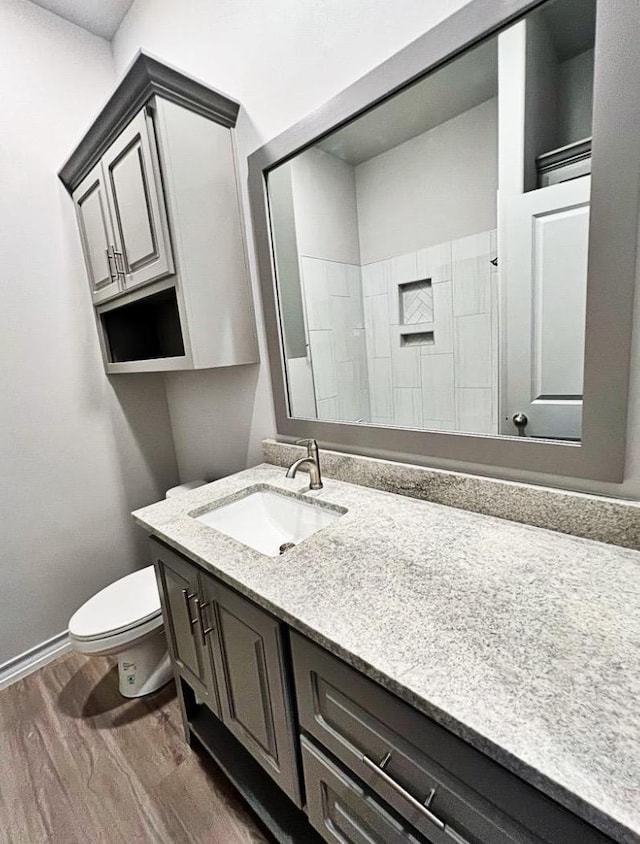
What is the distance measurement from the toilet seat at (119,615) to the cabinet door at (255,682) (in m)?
0.57

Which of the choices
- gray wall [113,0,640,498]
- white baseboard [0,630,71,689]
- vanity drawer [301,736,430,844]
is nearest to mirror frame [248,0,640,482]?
gray wall [113,0,640,498]

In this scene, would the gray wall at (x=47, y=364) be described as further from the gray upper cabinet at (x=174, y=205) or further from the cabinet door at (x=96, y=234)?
the gray upper cabinet at (x=174, y=205)

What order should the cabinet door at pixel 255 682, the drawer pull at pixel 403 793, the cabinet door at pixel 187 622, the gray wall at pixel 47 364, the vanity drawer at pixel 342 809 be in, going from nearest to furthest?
the drawer pull at pixel 403 793
the vanity drawer at pixel 342 809
the cabinet door at pixel 255 682
the cabinet door at pixel 187 622
the gray wall at pixel 47 364

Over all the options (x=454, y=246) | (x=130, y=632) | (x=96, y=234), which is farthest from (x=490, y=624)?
(x=96, y=234)

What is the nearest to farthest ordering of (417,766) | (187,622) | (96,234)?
(417,766) < (187,622) < (96,234)

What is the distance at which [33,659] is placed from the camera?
1.76m

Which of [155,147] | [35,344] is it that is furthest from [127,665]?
[155,147]

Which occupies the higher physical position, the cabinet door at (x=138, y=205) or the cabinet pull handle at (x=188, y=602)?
the cabinet door at (x=138, y=205)

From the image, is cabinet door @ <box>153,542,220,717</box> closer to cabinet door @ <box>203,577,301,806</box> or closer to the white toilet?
cabinet door @ <box>203,577,301,806</box>

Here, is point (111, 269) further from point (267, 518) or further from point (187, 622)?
point (187, 622)

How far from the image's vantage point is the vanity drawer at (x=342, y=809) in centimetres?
67

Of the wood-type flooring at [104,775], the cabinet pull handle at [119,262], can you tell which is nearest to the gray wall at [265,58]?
the cabinet pull handle at [119,262]

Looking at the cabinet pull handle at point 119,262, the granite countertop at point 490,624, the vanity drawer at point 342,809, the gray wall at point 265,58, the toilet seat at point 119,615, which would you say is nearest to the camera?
the granite countertop at point 490,624

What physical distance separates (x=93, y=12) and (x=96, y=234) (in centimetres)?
97
